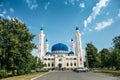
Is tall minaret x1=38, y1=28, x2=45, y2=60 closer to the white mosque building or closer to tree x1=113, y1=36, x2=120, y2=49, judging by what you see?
the white mosque building

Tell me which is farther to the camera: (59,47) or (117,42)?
(59,47)

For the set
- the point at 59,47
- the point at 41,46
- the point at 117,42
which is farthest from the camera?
the point at 59,47

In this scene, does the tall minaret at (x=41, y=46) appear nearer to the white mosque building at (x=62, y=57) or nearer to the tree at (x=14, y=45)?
the white mosque building at (x=62, y=57)

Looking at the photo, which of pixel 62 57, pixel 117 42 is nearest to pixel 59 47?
pixel 62 57

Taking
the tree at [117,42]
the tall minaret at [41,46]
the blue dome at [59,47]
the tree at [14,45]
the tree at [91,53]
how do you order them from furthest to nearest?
the blue dome at [59,47], the tall minaret at [41,46], the tree at [91,53], the tree at [117,42], the tree at [14,45]

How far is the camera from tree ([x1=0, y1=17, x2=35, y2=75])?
37.6m

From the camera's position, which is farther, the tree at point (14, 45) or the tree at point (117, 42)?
the tree at point (117, 42)

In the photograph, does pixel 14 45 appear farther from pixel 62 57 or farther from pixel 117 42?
pixel 62 57

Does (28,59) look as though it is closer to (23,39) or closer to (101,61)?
(23,39)

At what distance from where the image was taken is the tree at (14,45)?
3759 centimetres

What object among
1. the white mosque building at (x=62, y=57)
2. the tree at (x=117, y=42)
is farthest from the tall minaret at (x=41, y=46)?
the tree at (x=117, y=42)

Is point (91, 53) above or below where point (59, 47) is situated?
below

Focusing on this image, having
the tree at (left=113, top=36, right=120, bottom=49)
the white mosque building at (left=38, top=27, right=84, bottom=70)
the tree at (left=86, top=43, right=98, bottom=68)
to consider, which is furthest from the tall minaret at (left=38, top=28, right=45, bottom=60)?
the tree at (left=113, top=36, right=120, bottom=49)

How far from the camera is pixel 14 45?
3775 cm
